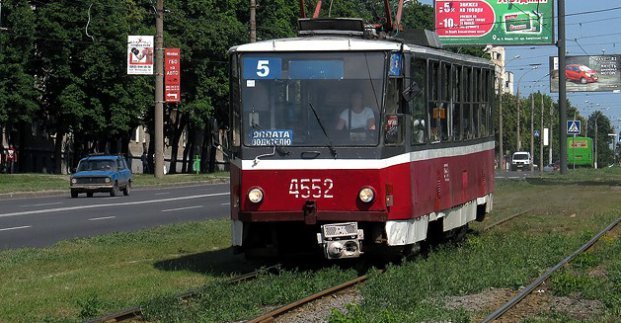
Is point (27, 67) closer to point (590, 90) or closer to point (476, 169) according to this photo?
point (590, 90)

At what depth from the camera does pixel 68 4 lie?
65.2m

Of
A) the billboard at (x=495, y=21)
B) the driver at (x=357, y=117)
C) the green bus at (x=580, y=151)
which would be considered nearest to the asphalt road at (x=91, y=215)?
the driver at (x=357, y=117)

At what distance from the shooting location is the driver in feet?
48.6

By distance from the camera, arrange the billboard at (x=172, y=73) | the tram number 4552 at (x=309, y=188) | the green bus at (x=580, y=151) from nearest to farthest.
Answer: the tram number 4552 at (x=309, y=188)
the billboard at (x=172, y=73)
the green bus at (x=580, y=151)

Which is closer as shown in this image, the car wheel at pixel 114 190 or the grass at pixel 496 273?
the grass at pixel 496 273

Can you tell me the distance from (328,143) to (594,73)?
56.6 meters

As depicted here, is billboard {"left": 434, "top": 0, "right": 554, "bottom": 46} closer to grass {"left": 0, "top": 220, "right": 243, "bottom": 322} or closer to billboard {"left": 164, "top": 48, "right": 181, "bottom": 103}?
billboard {"left": 164, "top": 48, "right": 181, "bottom": 103}

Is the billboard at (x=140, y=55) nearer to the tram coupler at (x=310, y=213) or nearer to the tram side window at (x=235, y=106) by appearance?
the tram side window at (x=235, y=106)

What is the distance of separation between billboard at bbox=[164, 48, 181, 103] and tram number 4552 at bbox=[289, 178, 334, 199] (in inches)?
1599

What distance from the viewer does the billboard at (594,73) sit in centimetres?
6869

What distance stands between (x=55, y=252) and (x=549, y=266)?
26.9 feet

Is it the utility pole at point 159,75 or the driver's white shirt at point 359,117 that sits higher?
the utility pole at point 159,75

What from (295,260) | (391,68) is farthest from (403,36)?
(295,260)

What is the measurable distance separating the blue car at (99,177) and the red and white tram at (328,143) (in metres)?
29.0
